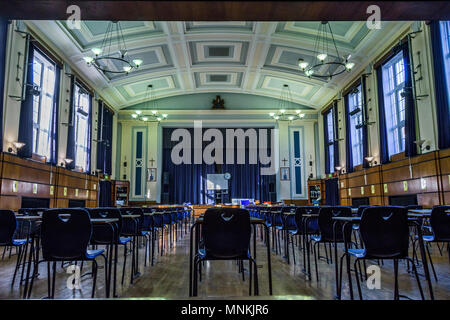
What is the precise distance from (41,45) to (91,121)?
368 centimetres

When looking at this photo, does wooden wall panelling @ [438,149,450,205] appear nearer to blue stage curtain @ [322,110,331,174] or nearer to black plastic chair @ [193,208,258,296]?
black plastic chair @ [193,208,258,296]

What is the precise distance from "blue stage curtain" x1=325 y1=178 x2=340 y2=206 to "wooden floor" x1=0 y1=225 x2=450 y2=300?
7712 millimetres

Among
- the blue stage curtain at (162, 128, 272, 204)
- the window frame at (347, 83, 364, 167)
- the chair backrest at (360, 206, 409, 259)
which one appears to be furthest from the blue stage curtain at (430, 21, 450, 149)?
the blue stage curtain at (162, 128, 272, 204)

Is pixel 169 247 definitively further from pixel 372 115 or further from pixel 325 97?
pixel 325 97

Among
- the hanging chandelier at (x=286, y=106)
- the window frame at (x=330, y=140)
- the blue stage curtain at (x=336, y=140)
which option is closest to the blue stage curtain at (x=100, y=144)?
the hanging chandelier at (x=286, y=106)

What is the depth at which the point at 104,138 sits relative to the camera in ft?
40.0

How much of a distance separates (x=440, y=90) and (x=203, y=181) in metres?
11.8

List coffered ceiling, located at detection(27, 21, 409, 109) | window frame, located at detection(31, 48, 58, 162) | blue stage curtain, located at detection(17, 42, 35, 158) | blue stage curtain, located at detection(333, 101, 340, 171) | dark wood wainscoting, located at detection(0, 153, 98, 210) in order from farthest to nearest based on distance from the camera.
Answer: blue stage curtain, located at detection(333, 101, 340, 171), coffered ceiling, located at detection(27, 21, 409, 109), window frame, located at detection(31, 48, 58, 162), blue stage curtain, located at detection(17, 42, 35, 158), dark wood wainscoting, located at detection(0, 153, 98, 210)

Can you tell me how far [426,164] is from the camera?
21.4 ft

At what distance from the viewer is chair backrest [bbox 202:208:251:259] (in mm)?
2186

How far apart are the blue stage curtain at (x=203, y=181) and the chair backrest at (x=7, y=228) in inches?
494

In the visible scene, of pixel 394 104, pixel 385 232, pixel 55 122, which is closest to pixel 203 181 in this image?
pixel 55 122

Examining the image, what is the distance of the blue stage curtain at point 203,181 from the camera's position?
15.9 meters
